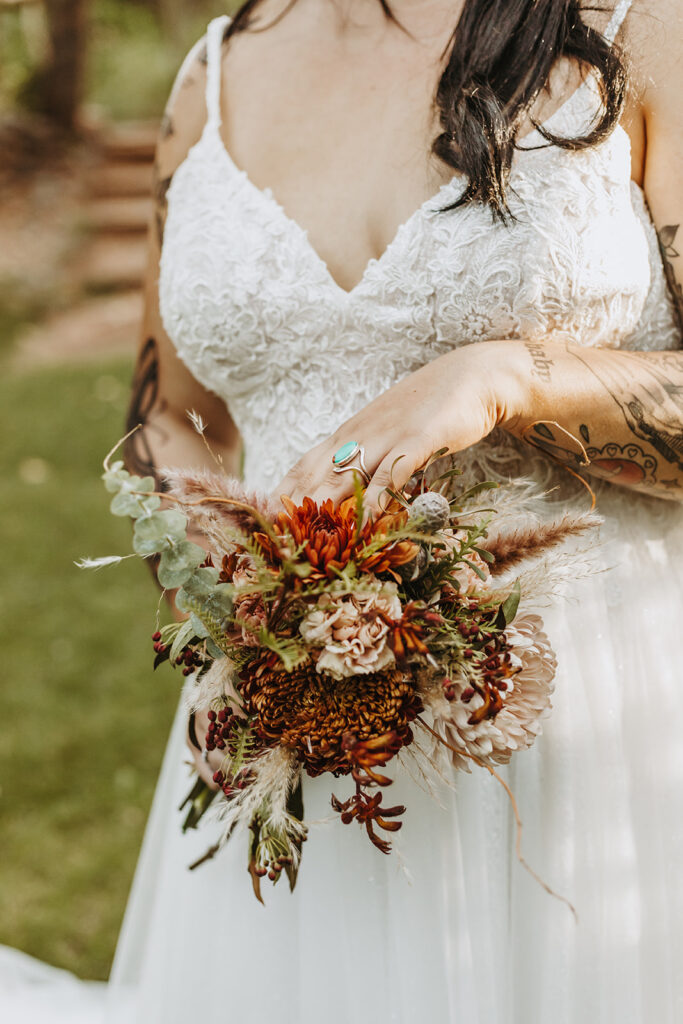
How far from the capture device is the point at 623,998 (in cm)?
136

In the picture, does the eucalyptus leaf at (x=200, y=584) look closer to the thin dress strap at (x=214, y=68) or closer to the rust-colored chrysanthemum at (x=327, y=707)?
the rust-colored chrysanthemum at (x=327, y=707)

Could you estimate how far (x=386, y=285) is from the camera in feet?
4.87

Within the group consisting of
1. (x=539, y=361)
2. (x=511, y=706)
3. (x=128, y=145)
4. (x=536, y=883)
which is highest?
(x=128, y=145)

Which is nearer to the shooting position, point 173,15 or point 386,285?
point 386,285

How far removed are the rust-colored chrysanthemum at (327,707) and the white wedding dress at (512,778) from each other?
1.04 ft

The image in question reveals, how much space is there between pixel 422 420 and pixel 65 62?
918 cm

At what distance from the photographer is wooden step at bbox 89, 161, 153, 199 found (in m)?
9.07

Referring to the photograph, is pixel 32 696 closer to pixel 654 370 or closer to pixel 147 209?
pixel 654 370

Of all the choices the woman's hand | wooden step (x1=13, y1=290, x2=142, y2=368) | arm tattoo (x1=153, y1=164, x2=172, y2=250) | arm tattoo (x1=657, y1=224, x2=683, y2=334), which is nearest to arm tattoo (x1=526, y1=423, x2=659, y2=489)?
the woman's hand

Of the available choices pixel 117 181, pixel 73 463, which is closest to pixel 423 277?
pixel 73 463

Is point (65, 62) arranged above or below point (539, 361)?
above

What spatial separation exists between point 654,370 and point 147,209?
8467mm

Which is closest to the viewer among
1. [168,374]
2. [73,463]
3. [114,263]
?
[168,374]

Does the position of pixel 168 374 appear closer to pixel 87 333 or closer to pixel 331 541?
pixel 331 541
